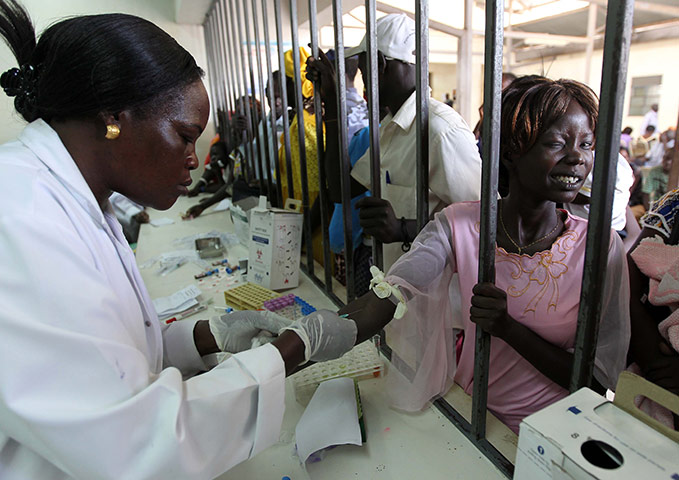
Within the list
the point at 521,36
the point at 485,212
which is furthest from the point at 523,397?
the point at 521,36

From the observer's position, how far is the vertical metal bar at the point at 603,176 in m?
0.49

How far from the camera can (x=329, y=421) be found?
0.81 m

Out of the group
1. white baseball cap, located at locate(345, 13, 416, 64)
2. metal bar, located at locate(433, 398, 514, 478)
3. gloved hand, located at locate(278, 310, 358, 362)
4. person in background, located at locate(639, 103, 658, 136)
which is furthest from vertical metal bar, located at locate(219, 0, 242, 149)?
A: person in background, located at locate(639, 103, 658, 136)

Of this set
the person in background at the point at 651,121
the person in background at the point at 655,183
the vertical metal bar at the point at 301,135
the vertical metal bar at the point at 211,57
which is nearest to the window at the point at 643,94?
the person in background at the point at 651,121

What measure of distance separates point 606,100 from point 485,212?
251 millimetres

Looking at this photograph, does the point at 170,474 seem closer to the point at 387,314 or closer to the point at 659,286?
the point at 387,314

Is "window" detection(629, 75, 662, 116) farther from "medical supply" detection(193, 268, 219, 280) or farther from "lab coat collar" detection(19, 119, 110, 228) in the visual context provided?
"lab coat collar" detection(19, 119, 110, 228)

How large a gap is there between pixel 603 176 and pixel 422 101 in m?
0.42

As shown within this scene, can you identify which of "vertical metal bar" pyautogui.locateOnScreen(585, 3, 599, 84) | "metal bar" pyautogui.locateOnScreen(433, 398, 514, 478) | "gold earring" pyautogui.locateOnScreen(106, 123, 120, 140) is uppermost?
"vertical metal bar" pyautogui.locateOnScreen(585, 3, 599, 84)

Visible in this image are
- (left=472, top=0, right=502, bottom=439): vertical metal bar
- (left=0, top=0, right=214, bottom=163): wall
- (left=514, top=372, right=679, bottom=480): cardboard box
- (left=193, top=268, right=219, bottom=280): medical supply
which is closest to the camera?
(left=514, top=372, right=679, bottom=480): cardboard box

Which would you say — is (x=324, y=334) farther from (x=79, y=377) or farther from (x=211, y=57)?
(x=211, y=57)

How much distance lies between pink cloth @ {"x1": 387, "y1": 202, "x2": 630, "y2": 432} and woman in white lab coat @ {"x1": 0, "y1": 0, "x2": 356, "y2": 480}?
17 cm

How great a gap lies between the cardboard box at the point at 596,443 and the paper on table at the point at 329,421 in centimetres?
36

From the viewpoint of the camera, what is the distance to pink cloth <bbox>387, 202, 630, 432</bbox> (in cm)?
89
